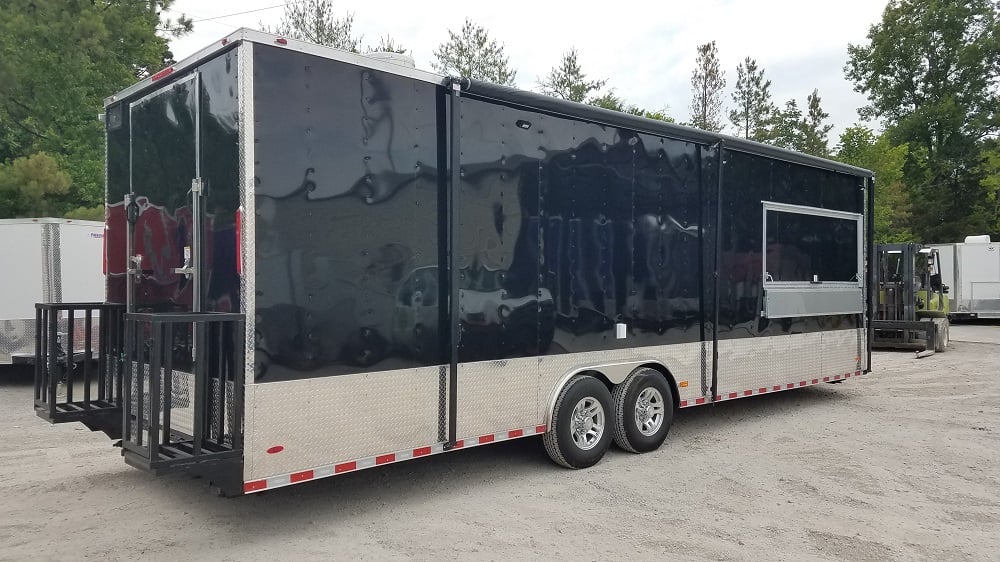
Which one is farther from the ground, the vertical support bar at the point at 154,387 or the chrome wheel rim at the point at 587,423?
the vertical support bar at the point at 154,387

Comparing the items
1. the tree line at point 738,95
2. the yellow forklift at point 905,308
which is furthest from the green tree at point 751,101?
the yellow forklift at point 905,308

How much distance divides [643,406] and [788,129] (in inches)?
1492

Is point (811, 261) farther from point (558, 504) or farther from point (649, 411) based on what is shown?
point (558, 504)

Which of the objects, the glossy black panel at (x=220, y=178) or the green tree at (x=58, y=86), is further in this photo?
the green tree at (x=58, y=86)

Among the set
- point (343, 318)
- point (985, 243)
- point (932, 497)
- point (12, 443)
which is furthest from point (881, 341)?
point (12, 443)

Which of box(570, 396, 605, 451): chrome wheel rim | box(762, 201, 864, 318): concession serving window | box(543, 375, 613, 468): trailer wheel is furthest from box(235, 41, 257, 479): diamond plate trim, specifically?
box(762, 201, 864, 318): concession serving window

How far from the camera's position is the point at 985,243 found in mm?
23797

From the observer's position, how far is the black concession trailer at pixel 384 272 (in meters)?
4.36

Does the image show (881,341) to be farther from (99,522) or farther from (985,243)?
(99,522)

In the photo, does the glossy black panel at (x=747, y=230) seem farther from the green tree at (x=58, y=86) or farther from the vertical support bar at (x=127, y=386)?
the green tree at (x=58, y=86)

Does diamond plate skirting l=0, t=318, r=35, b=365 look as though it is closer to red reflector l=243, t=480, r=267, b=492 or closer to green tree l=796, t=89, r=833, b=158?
red reflector l=243, t=480, r=267, b=492

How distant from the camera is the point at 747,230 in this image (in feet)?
26.2

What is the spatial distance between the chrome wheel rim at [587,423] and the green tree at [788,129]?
120 ft

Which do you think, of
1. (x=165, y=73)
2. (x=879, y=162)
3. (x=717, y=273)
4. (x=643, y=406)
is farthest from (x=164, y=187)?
(x=879, y=162)
